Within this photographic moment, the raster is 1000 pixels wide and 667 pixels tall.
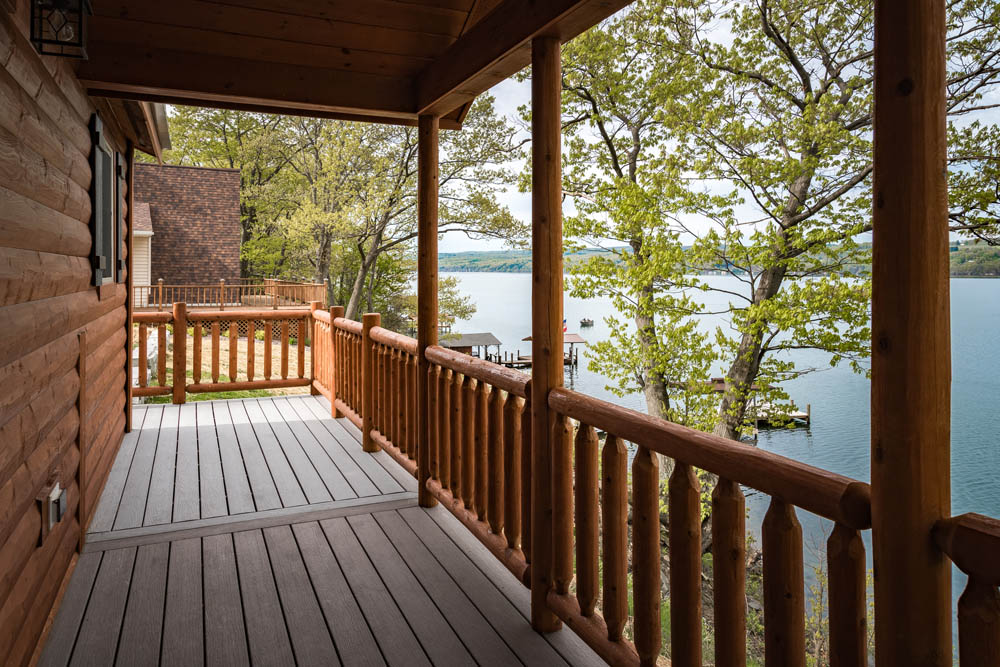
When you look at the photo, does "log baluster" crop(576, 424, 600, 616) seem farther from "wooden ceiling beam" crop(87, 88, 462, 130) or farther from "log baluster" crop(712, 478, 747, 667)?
"wooden ceiling beam" crop(87, 88, 462, 130)

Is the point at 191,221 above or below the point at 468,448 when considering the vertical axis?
above

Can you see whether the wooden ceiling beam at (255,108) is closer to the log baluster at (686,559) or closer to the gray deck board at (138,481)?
the gray deck board at (138,481)

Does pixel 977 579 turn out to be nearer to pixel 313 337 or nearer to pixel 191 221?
pixel 313 337

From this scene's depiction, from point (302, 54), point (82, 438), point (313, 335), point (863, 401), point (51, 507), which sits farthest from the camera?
point (863, 401)

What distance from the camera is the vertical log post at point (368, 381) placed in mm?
4840

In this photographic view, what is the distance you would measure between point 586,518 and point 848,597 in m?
1.07

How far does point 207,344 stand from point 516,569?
51.3ft

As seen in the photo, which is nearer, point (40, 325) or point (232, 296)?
point (40, 325)

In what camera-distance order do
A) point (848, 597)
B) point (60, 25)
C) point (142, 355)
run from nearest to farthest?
point (848, 597) → point (60, 25) → point (142, 355)

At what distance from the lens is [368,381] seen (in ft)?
16.0

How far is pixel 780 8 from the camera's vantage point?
9.04m

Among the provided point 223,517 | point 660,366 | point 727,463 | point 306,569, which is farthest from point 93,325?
point 660,366

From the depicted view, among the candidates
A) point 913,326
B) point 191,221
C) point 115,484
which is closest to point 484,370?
point 913,326

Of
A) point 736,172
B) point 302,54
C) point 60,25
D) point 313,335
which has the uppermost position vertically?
point 736,172
